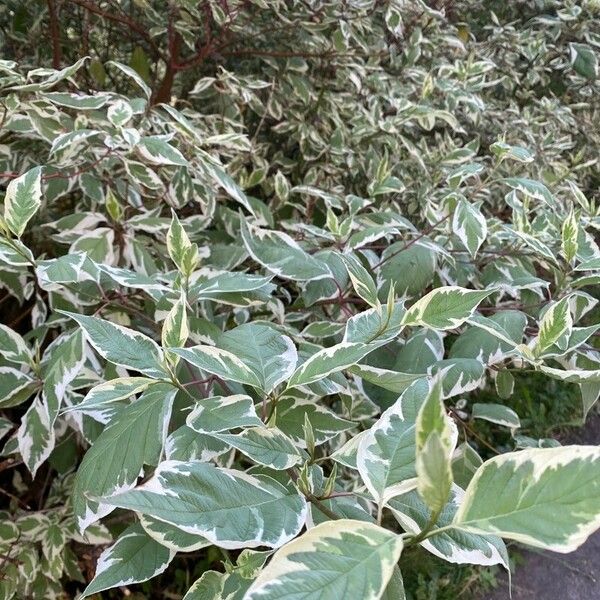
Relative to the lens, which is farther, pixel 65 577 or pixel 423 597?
pixel 423 597

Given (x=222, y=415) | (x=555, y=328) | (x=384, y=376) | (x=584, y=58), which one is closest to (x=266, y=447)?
(x=222, y=415)

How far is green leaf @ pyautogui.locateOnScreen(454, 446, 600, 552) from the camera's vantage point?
388 mm

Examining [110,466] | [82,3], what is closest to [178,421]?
[110,466]

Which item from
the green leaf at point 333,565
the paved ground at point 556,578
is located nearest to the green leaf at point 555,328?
the green leaf at point 333,565

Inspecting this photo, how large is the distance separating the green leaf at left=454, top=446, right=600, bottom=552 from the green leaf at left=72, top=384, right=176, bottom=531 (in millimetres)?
360

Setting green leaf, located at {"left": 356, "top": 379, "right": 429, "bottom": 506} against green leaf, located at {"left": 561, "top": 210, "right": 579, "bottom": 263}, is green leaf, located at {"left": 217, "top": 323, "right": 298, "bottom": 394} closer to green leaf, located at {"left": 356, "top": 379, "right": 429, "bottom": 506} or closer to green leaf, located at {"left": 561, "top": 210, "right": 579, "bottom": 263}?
green leaf, located at {"left": 356, "top": 379, "right": 429, "bottom": 506}

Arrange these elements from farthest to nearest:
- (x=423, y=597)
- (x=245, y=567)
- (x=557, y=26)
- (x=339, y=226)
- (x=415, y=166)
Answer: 1. (x=557, y=26)
2. (x=415, y=166)
3. (x=423, y=597)
4. (x=339, y=226)
5. (x=245, y=567)

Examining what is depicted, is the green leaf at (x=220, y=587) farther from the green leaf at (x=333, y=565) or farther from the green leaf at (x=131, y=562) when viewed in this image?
the green leaf at (x=333, y=565)

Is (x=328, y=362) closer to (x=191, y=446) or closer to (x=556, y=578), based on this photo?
(x=191, y=446)

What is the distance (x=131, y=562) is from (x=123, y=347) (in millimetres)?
232

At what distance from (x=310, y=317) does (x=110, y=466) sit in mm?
615

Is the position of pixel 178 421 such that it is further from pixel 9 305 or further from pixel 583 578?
pixel 583 578

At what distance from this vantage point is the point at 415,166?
1937 mm

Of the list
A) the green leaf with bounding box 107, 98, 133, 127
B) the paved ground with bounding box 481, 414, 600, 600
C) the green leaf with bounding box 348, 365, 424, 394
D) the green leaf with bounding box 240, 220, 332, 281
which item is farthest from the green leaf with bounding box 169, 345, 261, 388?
the paved ground with bounding box 481, 414, 600, 600
